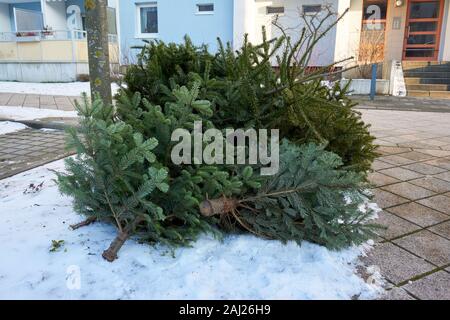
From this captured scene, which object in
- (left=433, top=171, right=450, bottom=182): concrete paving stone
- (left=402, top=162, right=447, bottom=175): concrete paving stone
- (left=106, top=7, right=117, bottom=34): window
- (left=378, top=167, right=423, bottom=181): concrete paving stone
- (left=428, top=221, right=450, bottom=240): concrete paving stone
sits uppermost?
(left=106, top=7, right=117, bottom=34): window

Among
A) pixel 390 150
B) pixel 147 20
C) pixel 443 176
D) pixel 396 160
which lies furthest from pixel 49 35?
pixel 443 176

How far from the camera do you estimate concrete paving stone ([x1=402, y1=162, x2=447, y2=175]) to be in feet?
14.2

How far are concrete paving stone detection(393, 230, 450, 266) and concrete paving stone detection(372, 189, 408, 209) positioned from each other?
53 cm

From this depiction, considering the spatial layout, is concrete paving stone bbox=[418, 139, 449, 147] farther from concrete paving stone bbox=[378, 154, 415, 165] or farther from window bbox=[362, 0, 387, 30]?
window bbox=[362, 0, 387, 30]

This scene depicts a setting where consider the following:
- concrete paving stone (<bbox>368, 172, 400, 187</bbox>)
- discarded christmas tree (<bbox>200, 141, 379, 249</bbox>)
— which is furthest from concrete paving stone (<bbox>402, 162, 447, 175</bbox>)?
discarded christmas tree (<bbox>200, 141, 379, 249</bbox>)

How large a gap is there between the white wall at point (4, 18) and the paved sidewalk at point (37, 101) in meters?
10.7

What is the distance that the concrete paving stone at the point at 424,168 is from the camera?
4.34 m

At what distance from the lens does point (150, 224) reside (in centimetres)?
229

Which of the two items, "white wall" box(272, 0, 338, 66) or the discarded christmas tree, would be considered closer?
the discarded christmas tree

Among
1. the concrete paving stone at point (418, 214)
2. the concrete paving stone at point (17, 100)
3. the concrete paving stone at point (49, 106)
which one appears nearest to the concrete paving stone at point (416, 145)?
the concrete paving stone at point (418, 214)

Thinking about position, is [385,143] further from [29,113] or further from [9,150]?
[29,113]

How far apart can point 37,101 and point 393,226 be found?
9546 millimetres

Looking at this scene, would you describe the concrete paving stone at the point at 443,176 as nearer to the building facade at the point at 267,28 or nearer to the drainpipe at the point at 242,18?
the building facade at the point at 267,28
